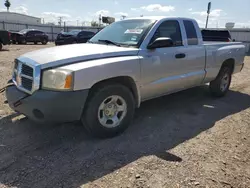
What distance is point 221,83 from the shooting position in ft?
19.7

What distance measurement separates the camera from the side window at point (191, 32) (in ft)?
15.8

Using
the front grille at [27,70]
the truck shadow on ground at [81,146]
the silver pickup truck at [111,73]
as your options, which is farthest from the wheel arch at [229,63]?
the front grille at [27,70]

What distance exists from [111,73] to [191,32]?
2351 millimetres

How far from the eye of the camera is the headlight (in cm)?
301

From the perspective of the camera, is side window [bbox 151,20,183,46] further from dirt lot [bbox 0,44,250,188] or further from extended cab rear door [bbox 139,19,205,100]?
dirt lot [bbox 0,44,250,188]

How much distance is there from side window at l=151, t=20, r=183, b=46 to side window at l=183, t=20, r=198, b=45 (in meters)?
0.25

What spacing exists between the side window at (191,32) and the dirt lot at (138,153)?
4.76 feet

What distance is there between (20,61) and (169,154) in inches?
100.0

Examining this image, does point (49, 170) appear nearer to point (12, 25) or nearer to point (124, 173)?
point (124, 173)

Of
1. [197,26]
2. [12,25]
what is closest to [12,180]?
[197,26]

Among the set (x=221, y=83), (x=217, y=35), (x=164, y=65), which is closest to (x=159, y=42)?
(x=164, y=65)

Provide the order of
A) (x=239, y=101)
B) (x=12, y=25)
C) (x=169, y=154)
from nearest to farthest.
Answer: (x=169, y=154)
(x=239, y=101)
(x=12, y=25)

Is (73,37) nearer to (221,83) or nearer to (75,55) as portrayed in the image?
(221,83)

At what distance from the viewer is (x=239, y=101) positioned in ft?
19.4
